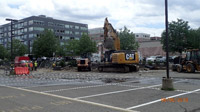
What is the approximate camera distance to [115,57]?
26281 millimetres

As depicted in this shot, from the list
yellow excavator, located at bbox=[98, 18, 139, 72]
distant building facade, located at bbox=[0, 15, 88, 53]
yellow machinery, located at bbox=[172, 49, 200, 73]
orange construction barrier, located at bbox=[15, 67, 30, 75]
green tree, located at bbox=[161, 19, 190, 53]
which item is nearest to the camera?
yellow machinery, located at bbox=[172, 49, 200, 73]

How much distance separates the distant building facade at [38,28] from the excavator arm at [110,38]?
2770 inches

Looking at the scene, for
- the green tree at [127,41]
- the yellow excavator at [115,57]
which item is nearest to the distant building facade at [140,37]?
the green tree at [127,41]

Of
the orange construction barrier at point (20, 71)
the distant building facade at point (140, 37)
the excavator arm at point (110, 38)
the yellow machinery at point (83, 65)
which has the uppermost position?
the distant building facade at point (140, 37)

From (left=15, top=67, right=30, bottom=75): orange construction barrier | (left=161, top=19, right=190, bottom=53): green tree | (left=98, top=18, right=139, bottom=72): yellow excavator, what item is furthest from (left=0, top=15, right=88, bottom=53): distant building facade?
(left=98, top=18, right=139, bottom=72): yellow excavator

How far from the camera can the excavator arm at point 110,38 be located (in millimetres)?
29031

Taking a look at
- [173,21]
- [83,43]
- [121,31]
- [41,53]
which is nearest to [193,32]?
[173,21]

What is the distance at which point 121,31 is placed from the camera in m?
58.2

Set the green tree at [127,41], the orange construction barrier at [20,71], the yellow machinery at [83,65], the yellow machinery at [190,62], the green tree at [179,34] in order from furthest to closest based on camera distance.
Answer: the green tree at [127,41]
the green tree at [179,34]
the yellow machinery at [83,65]
the orange construction barrier at [20,71]
the yellow machinery at [190,62]

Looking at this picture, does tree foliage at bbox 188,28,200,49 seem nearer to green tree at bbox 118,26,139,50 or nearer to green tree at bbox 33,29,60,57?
green tree at bbox 118,26,139,50

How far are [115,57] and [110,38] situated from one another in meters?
3.55

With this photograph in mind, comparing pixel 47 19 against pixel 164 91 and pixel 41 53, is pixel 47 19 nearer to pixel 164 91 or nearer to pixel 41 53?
pixel 41 53

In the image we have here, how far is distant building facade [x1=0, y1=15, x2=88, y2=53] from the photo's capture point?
3912 inches

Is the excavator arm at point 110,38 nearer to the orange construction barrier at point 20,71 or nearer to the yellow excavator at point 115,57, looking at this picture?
the yellow excavator at point 115,57
